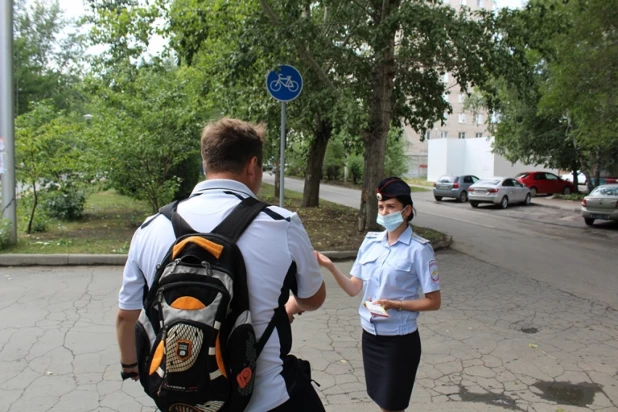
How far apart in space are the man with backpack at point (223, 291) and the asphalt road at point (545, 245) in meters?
6.44

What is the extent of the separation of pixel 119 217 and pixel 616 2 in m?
14.1

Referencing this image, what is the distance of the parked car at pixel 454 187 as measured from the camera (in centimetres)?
2494

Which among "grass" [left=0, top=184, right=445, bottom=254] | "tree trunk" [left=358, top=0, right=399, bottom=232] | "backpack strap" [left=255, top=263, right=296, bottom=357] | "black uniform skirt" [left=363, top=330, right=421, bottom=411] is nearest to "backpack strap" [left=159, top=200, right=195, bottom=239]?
"backpack strap" [left=255, top=263, right=296, bottom=357]

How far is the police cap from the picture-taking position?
280 centimetres

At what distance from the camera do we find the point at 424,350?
4.66 m

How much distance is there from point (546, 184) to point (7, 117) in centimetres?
2851

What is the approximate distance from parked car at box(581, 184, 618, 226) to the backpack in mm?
17238

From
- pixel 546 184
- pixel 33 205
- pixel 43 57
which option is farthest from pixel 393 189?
pixel 43 57

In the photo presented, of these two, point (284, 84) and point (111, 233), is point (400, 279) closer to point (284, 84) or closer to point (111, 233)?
point (284, 84)

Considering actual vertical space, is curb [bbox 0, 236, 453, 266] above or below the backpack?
below

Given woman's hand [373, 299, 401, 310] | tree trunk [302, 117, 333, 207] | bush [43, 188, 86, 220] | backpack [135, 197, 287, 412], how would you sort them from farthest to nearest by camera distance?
1. tree trunk [302, 117, 333, 207]
2. bush [43, 188, 86, 220]
3. woman's hand [373, 299, 401, 310]
4. backpack [135, 197, 287, 412]

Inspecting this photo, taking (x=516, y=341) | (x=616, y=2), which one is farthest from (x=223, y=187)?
(x=616, y=2)

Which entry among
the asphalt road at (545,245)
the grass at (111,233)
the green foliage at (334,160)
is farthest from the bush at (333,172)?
the grass at (111,233)

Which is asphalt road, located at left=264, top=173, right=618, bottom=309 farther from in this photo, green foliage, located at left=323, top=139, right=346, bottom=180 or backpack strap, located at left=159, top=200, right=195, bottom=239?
green foliage, located at left=323, top=139, right=346, bottom=180
